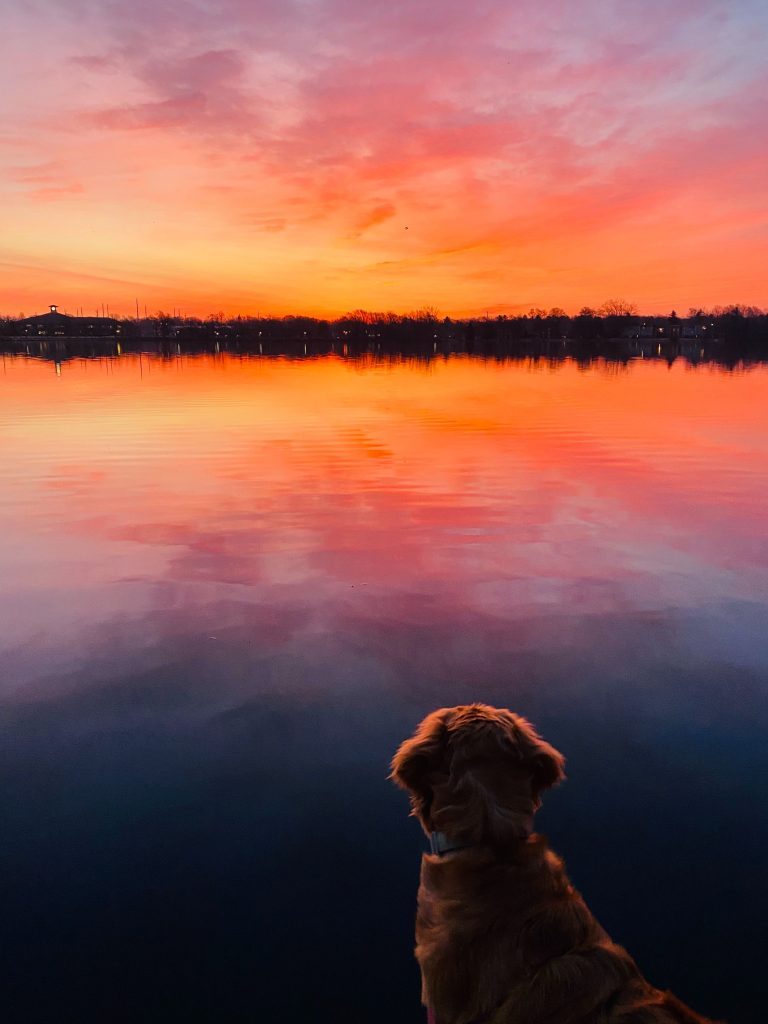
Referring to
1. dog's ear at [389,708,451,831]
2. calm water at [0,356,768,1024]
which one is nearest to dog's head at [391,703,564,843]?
dog's ear at [389,708,451,831]

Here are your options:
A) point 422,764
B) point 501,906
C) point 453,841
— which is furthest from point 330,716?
point 501,906

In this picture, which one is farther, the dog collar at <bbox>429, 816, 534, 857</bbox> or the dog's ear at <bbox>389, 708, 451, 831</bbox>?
Answer: the dog's ear at <bbox>389, 708, 451, 831</bbox>

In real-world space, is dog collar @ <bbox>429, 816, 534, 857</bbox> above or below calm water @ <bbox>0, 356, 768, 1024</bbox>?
above

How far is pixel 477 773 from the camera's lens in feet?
10.5

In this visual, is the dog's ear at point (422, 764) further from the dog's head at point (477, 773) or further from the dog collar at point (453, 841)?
the dog collar at point (453, 841)

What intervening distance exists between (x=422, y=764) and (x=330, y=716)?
3348mm

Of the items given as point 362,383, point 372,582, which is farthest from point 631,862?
point 362,383

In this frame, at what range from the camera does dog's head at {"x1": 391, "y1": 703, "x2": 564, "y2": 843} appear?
3119mm

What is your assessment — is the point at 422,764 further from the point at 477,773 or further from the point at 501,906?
the point at 501,906

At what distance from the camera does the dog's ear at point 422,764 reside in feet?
10.9

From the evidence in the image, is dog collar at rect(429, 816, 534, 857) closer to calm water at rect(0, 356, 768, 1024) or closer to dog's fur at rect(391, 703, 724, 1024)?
dog's fur at rect(391, 703, 724, 1024)

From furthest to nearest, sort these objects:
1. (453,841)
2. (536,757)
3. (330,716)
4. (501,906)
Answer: (330,716), (536,757), (453,841), (501,906)

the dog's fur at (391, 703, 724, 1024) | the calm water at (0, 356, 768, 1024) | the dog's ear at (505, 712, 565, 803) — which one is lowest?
the calm water at (0, 356, 768, 1024)

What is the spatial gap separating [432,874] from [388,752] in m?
2.86
